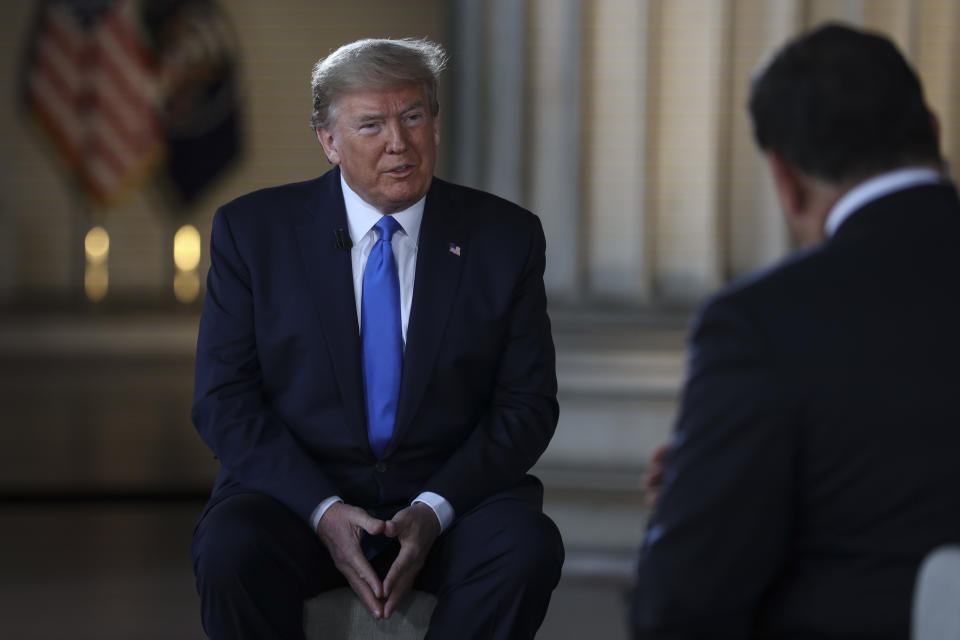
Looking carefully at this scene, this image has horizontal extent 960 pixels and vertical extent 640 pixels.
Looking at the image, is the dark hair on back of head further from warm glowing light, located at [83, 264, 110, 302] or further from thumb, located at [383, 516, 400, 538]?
warm glowing light, located at [83, 264, 110, 302]

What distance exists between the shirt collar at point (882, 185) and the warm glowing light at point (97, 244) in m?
5.05

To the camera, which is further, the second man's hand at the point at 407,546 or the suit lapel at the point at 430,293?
the suit lapel at the point at 430,293

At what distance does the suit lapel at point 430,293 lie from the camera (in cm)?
228

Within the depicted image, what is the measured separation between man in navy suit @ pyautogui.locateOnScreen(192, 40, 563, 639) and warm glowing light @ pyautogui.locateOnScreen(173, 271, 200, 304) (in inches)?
143

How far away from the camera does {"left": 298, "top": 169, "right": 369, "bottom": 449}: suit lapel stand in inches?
90.0

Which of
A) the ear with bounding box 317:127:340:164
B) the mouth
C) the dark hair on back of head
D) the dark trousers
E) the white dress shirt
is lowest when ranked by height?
the dark trousers

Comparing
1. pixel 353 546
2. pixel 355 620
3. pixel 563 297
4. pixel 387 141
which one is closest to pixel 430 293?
pixel 387 141

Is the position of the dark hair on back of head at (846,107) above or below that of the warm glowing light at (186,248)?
above

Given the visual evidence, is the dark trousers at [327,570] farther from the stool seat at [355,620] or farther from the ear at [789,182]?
the ear at [789,182]

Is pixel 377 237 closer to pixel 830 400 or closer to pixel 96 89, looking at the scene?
pixel 830 400

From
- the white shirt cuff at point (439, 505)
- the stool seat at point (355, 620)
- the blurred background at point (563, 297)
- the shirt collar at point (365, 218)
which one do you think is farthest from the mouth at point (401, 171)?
the blurred background at point (563, 297)

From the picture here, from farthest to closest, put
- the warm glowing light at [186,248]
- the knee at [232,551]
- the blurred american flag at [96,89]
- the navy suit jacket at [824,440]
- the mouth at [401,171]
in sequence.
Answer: the warm glowing light at [186,248], the blurred american flag at [96,89], the mouth at [401,171], the knee at [232,551], the navy suit jacket at [824,440]

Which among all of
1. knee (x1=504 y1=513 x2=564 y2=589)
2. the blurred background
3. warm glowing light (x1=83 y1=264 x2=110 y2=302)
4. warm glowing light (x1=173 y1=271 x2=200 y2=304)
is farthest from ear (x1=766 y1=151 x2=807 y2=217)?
warm glowing light (x1=83 y1=264 x2=110 y2=302)

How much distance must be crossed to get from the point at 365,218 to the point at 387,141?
0.18 meters
